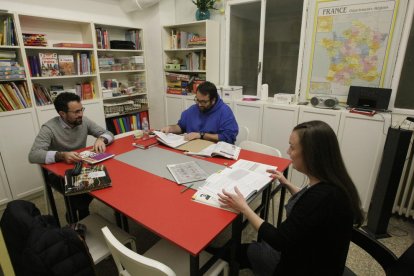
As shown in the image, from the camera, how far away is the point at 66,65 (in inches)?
116

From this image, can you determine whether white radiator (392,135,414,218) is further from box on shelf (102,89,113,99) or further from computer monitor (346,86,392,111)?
box on shelf (102,89,113,99)

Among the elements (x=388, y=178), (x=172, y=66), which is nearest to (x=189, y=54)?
(x=172, y=66)

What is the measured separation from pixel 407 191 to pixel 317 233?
6.26 ft

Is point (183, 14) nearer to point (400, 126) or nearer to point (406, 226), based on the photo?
point (400, 126)

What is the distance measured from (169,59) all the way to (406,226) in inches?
138

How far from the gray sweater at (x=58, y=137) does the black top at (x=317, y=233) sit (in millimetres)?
1712

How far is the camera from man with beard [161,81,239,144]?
7.66 ft

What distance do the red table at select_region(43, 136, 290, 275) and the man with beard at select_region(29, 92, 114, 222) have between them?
0.32 feet

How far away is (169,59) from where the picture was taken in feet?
12.2

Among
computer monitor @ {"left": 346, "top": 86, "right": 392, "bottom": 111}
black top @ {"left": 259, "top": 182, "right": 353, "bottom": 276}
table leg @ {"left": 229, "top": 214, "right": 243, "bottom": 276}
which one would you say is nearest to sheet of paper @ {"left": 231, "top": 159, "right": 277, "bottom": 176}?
table leg @ {"left": 229, "top": 214, "right": 243, "bottom": 276}

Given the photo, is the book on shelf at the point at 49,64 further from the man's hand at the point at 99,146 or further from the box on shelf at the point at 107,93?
the man's hand at the point at 99,146

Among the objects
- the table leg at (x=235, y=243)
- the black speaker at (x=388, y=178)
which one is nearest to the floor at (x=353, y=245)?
the black speaker at (x=388, y=178)

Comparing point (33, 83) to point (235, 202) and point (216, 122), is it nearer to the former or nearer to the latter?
point (216, 122)

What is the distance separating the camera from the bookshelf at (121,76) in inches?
131
